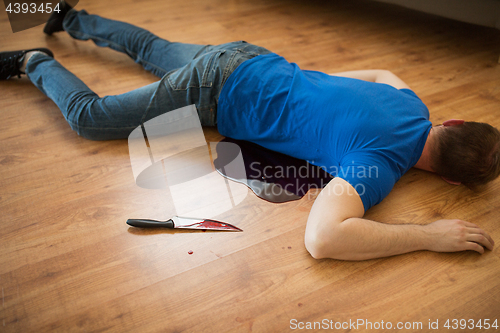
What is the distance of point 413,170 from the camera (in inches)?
50.3

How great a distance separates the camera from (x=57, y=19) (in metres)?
1.79

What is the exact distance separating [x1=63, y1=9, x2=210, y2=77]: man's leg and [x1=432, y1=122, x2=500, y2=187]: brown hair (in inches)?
36.1

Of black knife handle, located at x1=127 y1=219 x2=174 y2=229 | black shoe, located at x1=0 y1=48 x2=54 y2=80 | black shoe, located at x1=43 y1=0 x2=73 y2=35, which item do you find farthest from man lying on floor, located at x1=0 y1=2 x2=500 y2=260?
black shoe, located at x1=43 y1=0 x2=73 y2=35

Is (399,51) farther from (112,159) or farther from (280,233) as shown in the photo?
(112,159)

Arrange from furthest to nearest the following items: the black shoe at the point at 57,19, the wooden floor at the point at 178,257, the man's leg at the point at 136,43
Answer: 1. the black shoe at the point at 57,19
2. the man's leg at the point at 136,43
3. the wooden floor at the point at 178,257

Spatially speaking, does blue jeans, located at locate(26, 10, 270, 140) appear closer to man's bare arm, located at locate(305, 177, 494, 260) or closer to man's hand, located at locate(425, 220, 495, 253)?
man's bare arm, located at locate(305, 177, 494, 260)

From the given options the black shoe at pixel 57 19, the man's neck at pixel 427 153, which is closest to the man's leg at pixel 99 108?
the black shoe at pixel 57 19

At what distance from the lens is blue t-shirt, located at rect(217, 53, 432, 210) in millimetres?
994

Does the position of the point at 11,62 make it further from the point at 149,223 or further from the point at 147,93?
the point at 149,223

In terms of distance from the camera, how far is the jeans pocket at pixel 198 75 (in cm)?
117

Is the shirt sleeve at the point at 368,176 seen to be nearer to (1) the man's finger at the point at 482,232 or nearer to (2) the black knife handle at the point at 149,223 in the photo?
(1) the man's finger at the point at 482,232

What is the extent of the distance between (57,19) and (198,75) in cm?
109

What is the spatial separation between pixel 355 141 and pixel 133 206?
2.31 ft

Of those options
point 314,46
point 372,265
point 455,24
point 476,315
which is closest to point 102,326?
point 372,265
